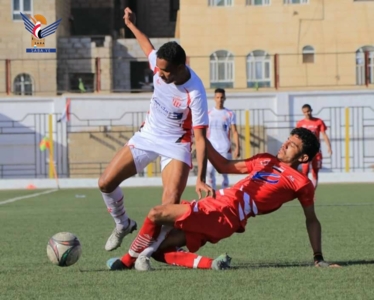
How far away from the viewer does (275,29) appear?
140 ft

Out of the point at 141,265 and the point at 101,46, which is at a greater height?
the point at 101,46

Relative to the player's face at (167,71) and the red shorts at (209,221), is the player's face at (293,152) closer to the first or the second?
the red shorts at (209,221)

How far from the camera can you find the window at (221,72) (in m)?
42.0

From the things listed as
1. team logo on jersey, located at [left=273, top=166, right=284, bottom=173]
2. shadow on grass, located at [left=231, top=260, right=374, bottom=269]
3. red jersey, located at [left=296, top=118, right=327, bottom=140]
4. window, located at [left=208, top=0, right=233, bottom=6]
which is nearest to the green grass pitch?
shadow on grass, located at [left=231, top=260, right=374, bottom=269]

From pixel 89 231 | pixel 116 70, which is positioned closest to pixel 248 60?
pixel 116 70

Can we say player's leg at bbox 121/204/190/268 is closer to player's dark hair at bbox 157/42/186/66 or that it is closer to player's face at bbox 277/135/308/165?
player's face at bbox 277/135/308/165

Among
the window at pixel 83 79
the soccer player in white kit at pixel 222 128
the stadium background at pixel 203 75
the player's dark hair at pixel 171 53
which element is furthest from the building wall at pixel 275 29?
the player's dark hair at pixel 171 53

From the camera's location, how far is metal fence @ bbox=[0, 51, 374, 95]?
132ft

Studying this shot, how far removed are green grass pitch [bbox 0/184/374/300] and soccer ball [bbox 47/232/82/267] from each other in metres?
0.07

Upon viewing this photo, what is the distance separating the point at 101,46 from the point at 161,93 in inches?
1401

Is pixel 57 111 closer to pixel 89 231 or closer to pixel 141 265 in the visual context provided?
pixel 89 231

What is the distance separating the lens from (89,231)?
11.9m

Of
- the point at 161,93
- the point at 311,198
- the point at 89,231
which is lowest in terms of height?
the point at 89,231

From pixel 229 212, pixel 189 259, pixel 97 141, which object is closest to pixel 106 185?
pixel 189 259
